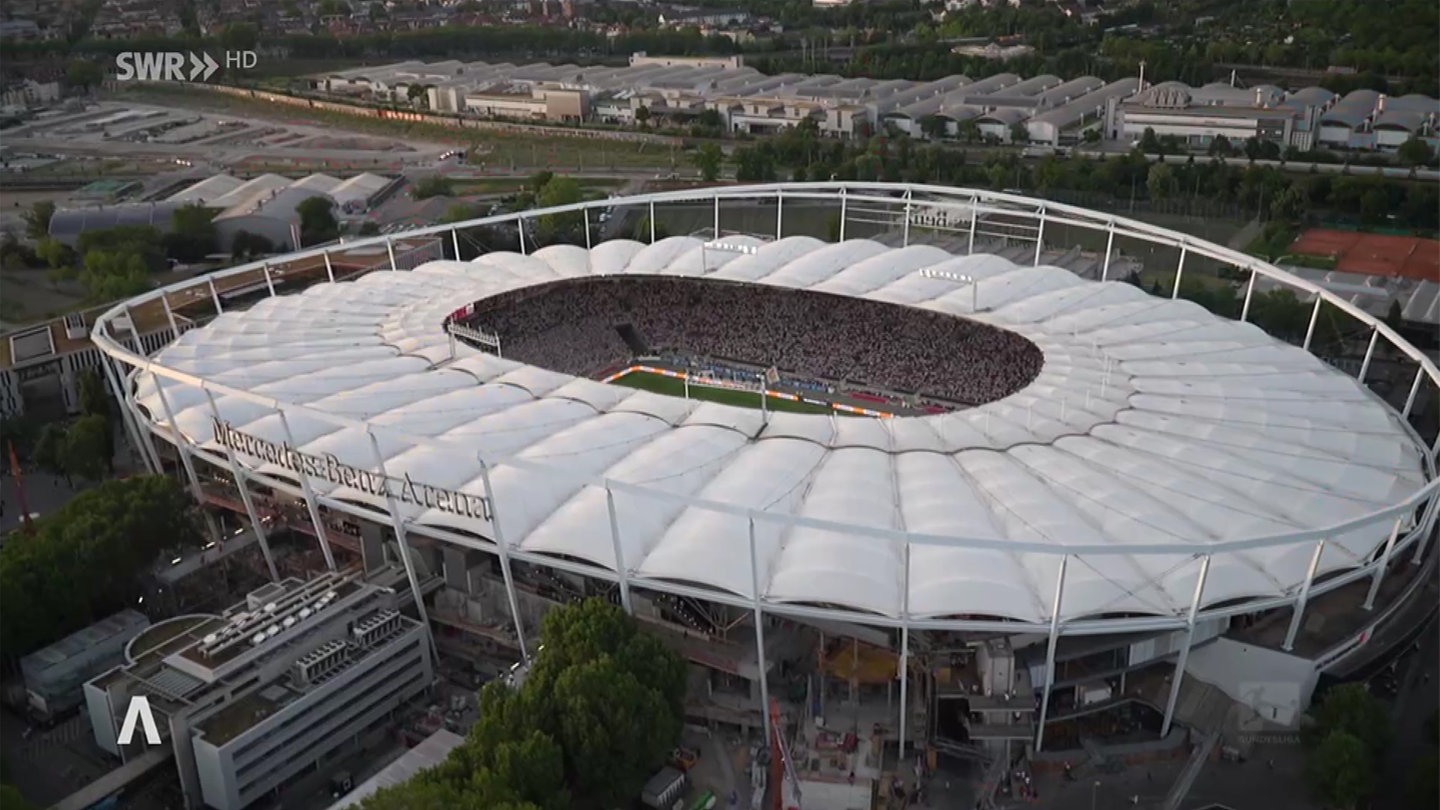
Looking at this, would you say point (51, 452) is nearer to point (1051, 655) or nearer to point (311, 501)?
point (311, 501)

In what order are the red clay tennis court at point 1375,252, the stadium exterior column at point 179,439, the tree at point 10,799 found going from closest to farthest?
1. the tree at point 10,799
2. the stadium exterior column at point 179,439
3. the red clay tennis court at point 1375,252

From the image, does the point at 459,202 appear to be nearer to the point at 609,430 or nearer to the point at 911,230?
the point at 911,230

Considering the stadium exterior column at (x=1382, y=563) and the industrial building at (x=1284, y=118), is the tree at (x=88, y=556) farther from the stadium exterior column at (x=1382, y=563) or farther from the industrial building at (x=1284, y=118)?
the industrial building at (x=1284, y=118)

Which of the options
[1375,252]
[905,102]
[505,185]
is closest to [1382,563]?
[1375,252]

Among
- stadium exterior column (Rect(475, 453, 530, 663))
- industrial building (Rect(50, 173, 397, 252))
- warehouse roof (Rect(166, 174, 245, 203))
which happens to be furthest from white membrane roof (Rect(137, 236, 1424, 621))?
warehouse roof (Rect(166, 174, 245, 203))

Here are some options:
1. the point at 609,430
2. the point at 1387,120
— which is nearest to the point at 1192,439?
the point at 609,430

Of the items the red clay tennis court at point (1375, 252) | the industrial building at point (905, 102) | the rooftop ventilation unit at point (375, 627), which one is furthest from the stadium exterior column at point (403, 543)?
the industrial building at point (905, 102)
